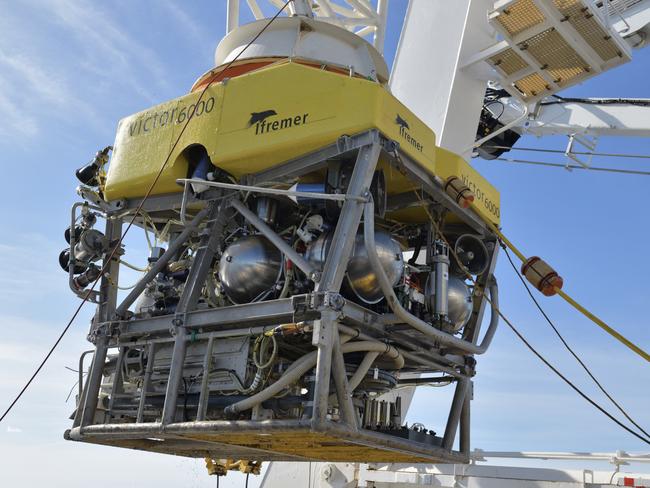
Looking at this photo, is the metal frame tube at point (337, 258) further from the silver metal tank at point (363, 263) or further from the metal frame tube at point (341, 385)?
the silver metal tank at point (363, 263)

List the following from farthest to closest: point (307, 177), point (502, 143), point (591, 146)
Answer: point (502, 143), point (591, 146), point (307, 177)

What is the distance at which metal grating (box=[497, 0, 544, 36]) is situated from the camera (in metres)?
9.93

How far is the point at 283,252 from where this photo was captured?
7.29 m

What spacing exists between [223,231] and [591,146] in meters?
8.31

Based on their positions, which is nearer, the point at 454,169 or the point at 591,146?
the point at 454,169

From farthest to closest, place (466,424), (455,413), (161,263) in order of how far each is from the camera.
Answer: (466,424) → (455,413) → (161,263)

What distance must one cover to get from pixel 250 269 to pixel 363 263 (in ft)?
3.53

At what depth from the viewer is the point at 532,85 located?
1147cm

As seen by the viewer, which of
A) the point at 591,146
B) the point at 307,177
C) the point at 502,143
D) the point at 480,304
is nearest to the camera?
the point at 307,177

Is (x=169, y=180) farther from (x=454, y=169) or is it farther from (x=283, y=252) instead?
(x=454, y=169)

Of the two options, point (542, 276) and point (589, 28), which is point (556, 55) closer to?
point (589, 28)

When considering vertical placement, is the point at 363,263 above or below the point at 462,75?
below

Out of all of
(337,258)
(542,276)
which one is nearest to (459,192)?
(542,276)

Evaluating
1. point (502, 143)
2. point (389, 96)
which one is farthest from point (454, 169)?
point (502, 143)
